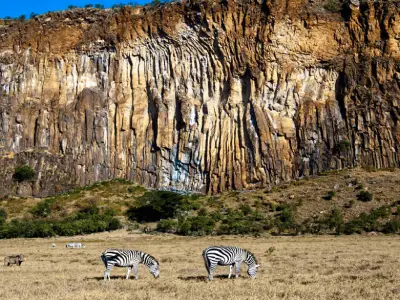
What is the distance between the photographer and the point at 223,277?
18.2m

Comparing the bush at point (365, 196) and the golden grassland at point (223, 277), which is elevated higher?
the bush at point (365, 196)

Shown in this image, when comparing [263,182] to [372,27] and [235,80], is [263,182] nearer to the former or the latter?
[235,80]

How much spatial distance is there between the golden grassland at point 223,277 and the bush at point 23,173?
26091 mm

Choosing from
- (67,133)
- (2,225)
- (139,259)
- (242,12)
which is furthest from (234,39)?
(139,259)

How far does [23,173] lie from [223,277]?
134 feet

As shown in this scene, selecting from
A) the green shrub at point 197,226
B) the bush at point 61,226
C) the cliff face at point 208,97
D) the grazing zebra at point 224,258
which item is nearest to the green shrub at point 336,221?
the green shrub at point 197,226

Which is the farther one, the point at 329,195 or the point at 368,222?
the point at 329,195

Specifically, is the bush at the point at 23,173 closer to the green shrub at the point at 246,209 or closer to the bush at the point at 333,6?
the green shrub at the point at 246,209

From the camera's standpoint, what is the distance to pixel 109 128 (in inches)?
2303

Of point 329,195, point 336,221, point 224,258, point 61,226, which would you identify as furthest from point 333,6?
point 224,258

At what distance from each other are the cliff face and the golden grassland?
2553 centimetres

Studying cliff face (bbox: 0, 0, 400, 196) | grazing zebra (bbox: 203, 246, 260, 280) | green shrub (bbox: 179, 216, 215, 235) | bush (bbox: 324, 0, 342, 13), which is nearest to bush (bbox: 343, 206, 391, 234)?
green shrub (bbox: 179, 216, 215, 235)

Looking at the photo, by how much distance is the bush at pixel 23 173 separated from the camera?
5534 centimetres

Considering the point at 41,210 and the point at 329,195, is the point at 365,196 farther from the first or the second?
the point at 41,210
